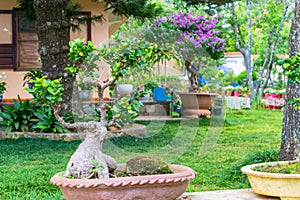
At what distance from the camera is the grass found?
4375 mm

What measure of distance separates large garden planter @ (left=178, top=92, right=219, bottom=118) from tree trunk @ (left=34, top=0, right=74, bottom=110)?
2.06 meters

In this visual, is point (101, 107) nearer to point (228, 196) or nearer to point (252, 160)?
point (228, 196)

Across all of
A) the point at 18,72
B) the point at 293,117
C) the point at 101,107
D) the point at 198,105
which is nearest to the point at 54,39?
the point at 198,105

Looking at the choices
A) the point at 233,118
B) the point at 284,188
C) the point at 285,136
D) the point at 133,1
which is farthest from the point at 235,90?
the point at 284,188

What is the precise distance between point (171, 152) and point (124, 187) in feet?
2.77

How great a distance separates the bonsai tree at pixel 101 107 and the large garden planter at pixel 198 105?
5.33 meters

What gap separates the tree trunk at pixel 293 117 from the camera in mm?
4414

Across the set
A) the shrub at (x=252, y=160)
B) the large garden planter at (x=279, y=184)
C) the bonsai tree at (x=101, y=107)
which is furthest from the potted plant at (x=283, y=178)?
the shrub at (x=252, y=160)

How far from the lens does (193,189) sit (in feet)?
14.6

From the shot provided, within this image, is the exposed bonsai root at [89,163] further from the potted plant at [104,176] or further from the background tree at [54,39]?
the background tree at [54,39]

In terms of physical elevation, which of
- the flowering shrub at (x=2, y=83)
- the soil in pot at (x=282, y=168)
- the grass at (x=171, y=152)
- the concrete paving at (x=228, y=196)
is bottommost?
the grass at (x=171, y=152)

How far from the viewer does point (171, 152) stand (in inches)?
145

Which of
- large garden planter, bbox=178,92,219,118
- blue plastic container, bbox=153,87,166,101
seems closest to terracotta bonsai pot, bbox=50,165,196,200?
large garden planter, bbox=178,92,219,118

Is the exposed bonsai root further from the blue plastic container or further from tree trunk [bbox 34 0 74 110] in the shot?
the blue plastic container
